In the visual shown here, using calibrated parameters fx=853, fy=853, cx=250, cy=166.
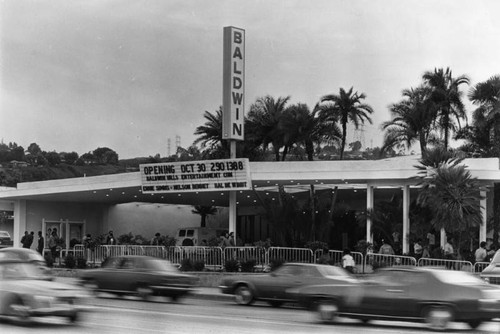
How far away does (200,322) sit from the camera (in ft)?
56.0

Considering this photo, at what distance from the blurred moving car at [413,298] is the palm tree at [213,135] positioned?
129ft

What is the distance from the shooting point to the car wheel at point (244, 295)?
22562 mm

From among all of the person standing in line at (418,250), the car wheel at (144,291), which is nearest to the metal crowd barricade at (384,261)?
the person standing in line at (418,250)

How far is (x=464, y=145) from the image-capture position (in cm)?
5531

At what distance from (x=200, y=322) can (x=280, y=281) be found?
524 centimetres

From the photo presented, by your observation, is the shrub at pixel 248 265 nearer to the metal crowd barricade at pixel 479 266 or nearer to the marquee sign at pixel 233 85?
the marquee sign at pixel 233 85

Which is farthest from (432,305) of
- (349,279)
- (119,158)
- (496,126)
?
(119,158)

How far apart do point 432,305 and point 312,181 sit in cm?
1832

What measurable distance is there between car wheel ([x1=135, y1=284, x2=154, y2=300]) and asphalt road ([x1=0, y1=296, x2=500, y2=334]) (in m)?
0.57

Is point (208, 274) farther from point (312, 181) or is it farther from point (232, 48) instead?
point (232, 48)

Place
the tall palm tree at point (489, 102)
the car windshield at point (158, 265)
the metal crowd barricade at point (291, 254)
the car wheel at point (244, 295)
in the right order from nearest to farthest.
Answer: the car wheel at point (244, 295), the car windshield at point (158, 265), the metal crowd barricade at point (291, 254), the tall palm tree at point (489, 102)

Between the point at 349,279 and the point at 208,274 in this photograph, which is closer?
the point at 349,279

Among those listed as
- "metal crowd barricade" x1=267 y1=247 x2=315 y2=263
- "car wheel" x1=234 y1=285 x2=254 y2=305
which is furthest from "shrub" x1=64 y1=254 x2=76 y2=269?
"car wheel" x1=234 y1=285 x2=254 y2=305

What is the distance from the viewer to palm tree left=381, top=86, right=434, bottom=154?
56.0 m
